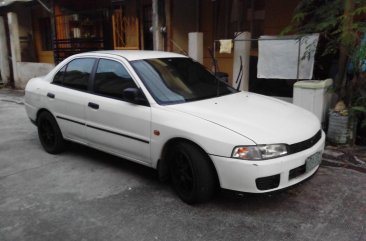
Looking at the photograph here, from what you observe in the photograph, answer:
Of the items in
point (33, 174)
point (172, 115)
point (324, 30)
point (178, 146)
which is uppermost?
point (324, 30)

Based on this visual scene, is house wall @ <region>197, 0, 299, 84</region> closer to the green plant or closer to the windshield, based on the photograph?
the green plant

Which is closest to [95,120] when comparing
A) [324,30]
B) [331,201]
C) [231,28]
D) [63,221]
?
[63,221]

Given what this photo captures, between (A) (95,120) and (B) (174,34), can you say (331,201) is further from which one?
(B) (174,34)

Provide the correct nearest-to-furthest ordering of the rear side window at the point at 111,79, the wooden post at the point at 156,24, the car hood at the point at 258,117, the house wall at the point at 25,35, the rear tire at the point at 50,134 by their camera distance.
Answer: the car hood at the point at 258,117, the rear side window at the point at 111,79, the rear tire at the point at 50,134, the wooden post at the point at 156,24, the house wall at the point at 25,35

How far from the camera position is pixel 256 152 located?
3.15m

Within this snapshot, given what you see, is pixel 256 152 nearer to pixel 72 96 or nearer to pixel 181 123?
pixel 181 123

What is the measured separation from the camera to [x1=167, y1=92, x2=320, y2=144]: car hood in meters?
3.27

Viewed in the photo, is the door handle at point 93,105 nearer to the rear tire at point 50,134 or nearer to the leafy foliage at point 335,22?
the rear tire at point 50,134

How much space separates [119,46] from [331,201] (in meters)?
7.91

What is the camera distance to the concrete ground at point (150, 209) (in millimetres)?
3158

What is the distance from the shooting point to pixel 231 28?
29.8 feet

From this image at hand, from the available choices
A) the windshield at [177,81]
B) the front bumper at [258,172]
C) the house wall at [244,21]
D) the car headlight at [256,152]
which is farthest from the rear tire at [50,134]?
the house wall at [244,21]

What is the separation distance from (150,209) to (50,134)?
2530mm

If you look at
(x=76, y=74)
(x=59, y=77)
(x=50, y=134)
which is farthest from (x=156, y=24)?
(x=50, y=134)
